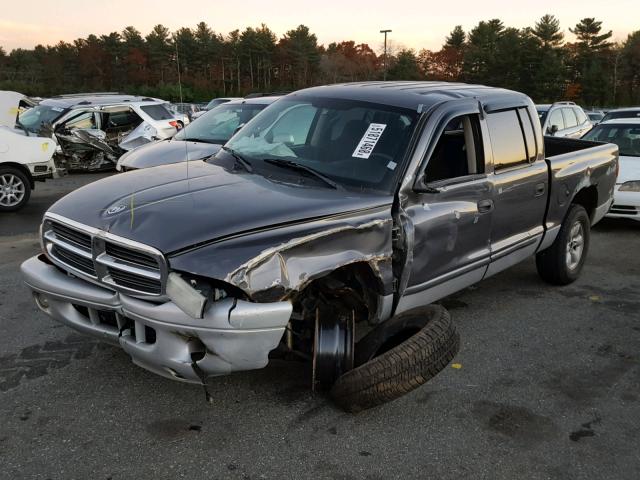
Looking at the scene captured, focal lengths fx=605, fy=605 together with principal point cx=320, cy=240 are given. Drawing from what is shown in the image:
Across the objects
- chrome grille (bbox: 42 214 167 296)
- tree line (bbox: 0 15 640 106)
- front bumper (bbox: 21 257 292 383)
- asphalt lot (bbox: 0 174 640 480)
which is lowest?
asphalt lot (bbox: 0 174 640 480)

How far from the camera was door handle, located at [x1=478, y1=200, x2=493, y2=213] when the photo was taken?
14.3ft

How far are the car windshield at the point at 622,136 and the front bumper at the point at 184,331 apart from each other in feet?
26.9

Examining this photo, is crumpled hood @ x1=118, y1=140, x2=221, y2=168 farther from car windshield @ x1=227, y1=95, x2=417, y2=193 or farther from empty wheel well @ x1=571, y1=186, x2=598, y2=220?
empty wheel well @ x1=571, y1=186, x2=598, y2=220

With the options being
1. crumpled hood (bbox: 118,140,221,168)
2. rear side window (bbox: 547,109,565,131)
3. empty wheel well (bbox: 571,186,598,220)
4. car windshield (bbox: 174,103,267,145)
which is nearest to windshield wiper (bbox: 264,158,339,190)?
empty wheel well (bbox: 571,186,598,220)

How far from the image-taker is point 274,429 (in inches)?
131

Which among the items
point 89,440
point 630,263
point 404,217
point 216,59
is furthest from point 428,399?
point 216,59

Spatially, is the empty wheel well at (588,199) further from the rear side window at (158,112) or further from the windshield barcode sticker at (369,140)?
the rear side window at (158,112)

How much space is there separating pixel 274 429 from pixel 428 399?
0.99 metres

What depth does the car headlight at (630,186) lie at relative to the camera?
27.5 ft

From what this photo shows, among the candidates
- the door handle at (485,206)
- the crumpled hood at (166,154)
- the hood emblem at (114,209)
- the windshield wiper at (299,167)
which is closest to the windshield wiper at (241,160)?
the windshield wiper at (299,167)

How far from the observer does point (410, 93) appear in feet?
14.4

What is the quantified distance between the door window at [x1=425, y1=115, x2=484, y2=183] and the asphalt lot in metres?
1.31

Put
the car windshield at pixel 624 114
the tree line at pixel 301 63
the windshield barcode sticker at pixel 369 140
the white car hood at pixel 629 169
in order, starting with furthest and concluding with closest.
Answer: the tree line at pixel 301 63
the car windshield at pixel 624 114
the white car hood at pixel 629 169
the windshield barcode sticker at pixel 369 140

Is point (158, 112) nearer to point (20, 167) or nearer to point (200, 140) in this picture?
point (20, 167)
